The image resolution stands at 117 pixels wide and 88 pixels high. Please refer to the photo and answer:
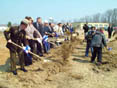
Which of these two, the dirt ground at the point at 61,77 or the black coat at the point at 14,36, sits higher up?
the black coat at the point at 14,36

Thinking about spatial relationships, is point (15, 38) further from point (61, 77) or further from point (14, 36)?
point (61, 77)

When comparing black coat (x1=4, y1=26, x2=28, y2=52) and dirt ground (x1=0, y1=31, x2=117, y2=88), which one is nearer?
dirt ground (x1=0, y1=31, x2=117, y2=88)

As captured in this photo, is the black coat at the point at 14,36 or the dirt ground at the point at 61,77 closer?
the dirt ground at the point at 61,77

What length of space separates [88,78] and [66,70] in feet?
3.28

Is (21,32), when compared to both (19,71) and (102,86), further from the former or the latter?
(102,86)

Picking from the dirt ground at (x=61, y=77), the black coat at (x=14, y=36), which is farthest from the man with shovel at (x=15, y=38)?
the dirt ground at (x=61, y=77)

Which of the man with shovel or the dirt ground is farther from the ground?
the man with shovel

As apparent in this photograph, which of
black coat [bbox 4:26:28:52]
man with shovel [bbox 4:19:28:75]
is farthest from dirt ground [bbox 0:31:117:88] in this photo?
black coat [bbox 4:26:28:52]

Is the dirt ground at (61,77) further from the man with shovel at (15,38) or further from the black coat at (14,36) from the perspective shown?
the black coat at (14,36)

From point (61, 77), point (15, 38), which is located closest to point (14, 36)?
point (15, 38)

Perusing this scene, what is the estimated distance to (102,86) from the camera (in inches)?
170

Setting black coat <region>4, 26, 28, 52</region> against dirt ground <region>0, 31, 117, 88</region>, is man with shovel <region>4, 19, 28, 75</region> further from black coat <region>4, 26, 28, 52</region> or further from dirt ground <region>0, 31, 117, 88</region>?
dirt ground <region>0, 31, 117, 88</region>

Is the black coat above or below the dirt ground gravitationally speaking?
above

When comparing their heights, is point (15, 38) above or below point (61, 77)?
above
